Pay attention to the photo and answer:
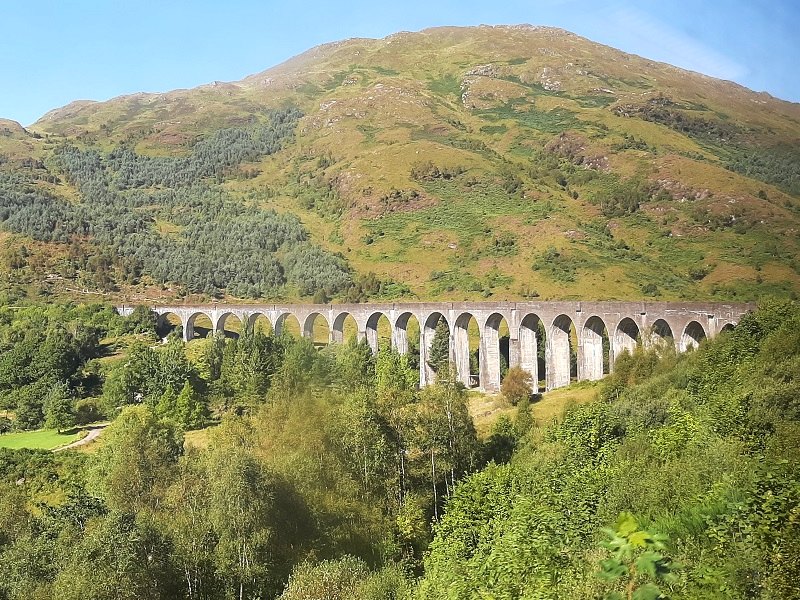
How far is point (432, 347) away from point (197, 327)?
139 ft

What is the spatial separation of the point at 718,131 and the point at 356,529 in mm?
159892

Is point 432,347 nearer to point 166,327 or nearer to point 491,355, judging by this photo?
point 491,355

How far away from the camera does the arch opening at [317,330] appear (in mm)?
73625

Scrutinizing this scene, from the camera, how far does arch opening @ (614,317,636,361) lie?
48.7 meters

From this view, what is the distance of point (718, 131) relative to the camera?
15162 cm

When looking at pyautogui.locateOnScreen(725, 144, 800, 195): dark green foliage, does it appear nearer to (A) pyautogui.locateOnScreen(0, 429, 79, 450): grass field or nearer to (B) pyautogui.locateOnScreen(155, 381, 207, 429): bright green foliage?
(B) pyautogui.locateOnScreen(155, 381, 207, 429): bright green foliage

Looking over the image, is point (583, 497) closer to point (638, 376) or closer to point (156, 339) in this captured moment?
point (638, 376)

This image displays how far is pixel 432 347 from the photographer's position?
6328cm

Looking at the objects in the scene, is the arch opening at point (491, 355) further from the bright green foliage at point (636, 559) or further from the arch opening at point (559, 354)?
the bright green foliage at point (636, 559)

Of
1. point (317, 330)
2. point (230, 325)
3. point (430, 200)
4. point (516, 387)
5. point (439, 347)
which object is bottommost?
point (516, 387)

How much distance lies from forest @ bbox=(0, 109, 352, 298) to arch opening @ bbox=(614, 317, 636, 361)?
182 ft

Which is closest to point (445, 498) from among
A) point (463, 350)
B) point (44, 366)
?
point (463, 350)

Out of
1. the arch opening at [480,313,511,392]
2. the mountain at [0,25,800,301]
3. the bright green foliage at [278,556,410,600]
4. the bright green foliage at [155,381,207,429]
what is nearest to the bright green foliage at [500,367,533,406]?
the arch opening at [480,313,511,392]

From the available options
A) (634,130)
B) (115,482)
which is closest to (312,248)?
(634,130)
